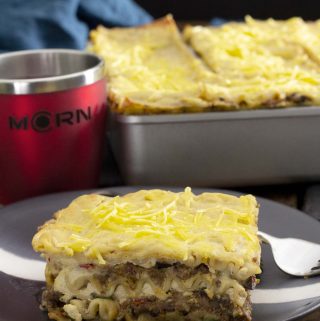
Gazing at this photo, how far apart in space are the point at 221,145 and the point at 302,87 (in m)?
0.17

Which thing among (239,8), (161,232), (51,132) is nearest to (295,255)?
(161,232)

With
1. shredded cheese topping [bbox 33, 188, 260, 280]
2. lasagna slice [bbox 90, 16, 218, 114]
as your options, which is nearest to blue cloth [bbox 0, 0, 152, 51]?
lasagna slice [bbox 90, 16, 218, 114]

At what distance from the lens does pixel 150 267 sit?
878 millimetres

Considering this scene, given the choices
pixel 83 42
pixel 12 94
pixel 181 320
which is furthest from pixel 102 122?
pixel 83 42

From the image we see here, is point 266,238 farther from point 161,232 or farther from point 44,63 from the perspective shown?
point 44,63

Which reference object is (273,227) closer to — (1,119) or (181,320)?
(181,320)

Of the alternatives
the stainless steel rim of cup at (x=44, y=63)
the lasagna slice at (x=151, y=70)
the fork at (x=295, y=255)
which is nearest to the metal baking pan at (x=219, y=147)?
the lasagna slice at (x=151, y=70)

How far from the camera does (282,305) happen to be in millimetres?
915

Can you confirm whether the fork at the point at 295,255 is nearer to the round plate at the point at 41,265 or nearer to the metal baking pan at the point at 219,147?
the round plate at the point at 41,265

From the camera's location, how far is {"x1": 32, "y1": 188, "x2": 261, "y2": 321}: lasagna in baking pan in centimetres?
86

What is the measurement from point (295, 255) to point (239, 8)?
2.09 meters

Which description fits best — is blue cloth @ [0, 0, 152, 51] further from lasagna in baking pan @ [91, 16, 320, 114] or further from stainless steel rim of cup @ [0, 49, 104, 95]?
stainless steel rim of cup @ [0, 49, 104, 95]

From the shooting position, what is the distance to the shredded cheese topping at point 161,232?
0.86m

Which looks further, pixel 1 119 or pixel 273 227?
pixel 1 119
